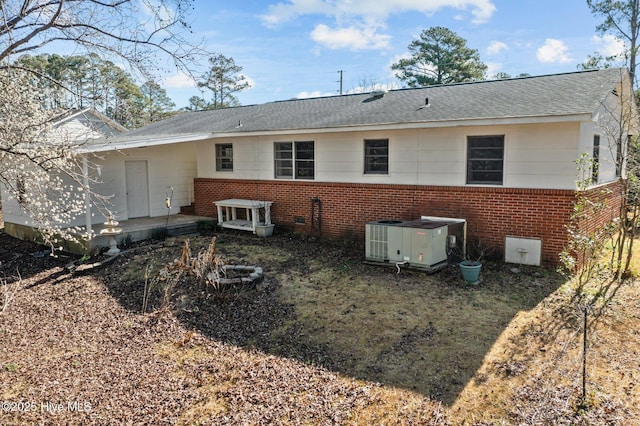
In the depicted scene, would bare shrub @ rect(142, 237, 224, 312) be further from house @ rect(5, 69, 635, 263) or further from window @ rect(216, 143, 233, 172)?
window @ rect(216, 143, 233, 172)

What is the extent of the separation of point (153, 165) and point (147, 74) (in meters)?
8.14

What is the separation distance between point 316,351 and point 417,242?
3672 millimetres

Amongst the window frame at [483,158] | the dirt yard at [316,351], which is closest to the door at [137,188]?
the dirt yard at [316,351]

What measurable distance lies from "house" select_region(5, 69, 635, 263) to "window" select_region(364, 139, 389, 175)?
0.09 feet

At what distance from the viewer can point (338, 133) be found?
11484 millimetres

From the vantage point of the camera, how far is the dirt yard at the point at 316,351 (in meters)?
4.46

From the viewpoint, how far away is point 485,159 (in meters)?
9.43

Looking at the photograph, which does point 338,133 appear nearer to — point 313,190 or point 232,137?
point 313,190

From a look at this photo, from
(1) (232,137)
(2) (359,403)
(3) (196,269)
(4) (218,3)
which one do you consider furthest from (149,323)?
(1) (232,137)

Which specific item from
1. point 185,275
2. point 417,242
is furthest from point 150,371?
point 417,242

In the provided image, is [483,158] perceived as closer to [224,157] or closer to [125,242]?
[224,157]

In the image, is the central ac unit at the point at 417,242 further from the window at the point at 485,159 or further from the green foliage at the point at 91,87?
the green foliage at the point at 91,87

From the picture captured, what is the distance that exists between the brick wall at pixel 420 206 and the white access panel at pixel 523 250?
10 cm

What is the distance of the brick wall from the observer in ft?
28.7
